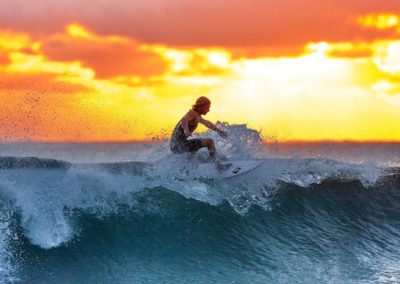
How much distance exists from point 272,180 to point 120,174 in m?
3.22

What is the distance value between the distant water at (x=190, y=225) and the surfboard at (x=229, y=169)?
0.74 feet

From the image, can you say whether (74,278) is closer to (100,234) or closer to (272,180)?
(100,234)

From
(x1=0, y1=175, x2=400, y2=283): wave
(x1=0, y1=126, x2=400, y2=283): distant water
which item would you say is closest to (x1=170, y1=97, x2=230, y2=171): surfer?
(x1=0, y1=126, x2=400, y2=283): distant water

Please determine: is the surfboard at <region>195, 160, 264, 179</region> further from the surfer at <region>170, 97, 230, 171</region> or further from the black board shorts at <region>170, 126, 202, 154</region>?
the black board shorts at <region>170, 126, 202, 154</region>

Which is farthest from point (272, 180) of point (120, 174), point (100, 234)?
point (100, 234)

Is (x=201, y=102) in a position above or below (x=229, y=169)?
above

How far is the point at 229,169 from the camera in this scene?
10594 millimetres

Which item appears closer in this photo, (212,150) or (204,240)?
(204,240)

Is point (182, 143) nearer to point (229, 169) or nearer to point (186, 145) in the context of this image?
point (186, 145)

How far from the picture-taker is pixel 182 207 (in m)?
10.1

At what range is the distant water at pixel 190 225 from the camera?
7984 millimetres

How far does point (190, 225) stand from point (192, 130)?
168 cm

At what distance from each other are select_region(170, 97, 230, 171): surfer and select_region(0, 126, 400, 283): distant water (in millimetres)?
344

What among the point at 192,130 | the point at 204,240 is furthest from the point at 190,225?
the point at 192,130
